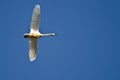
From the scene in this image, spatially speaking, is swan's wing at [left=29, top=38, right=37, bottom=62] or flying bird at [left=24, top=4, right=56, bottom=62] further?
swan's wing at [left=29, top=38, right=37, bottom=62]

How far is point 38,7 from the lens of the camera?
84500mm

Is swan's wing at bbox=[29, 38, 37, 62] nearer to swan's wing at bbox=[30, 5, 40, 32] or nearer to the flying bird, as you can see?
the flying bird

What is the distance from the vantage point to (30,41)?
85.9 m

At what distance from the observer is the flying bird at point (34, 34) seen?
277 ft

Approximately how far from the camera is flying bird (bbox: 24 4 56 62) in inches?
3324

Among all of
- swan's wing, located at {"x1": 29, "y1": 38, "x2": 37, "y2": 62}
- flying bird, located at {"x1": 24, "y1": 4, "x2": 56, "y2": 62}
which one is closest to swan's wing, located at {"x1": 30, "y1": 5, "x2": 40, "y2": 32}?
flying bird, located at {"x1": 24, "y1": 4, "x2": 56, "y2": 62}

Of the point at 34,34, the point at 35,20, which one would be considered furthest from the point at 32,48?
the point at 35,20

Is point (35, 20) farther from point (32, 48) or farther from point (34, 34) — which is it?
point (32, 48)

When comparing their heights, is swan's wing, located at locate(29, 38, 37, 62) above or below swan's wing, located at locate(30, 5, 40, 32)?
below

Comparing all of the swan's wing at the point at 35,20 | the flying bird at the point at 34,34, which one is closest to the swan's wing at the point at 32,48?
the flying bird at the point at 34,34

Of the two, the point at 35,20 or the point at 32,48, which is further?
the point at 32,48

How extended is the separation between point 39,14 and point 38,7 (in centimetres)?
50

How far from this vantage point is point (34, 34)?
281 feet

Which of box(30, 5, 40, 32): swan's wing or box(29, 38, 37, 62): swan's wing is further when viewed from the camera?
box(29, 38, 37, 62): swan's wing
